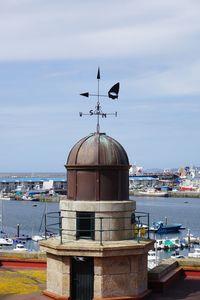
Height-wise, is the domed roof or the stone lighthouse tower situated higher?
the domed roof

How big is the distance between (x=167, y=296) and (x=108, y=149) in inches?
153

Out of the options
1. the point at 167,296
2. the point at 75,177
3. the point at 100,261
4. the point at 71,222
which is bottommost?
the point at 167,296

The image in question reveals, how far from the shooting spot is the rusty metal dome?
42.0 feet

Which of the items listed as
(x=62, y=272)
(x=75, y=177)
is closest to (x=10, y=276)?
(x=62, y=272)

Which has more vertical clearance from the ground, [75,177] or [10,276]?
[75,177]

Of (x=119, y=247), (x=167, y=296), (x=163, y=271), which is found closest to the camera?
(x=119, y=247)

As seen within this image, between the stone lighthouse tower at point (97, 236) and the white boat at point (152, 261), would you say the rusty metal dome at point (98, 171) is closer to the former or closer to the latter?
the stone lighthouse tower at point (97, 236)

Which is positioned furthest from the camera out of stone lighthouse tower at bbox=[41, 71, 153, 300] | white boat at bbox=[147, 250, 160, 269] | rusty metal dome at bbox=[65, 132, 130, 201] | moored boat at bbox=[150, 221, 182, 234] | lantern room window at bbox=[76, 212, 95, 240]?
moored boat at bbox=[150, 221, 182, 234]

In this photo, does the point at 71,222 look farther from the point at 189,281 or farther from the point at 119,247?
the point at 189,281

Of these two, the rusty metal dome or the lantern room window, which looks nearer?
the lantern room window

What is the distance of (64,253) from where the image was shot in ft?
40.8

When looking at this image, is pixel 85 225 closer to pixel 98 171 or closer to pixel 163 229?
pixel 98 171

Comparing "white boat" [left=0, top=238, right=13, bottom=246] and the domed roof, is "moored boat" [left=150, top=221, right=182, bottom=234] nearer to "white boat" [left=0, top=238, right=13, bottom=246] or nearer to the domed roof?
"white boat" [left=0, top=238, right=13, bottom=246]

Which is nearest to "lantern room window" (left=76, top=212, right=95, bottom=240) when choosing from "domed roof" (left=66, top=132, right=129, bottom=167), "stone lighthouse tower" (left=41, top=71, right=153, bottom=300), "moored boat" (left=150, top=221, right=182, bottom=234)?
"stone lighthouse tower" (left=41, top=71, right=153, bottom=300)
